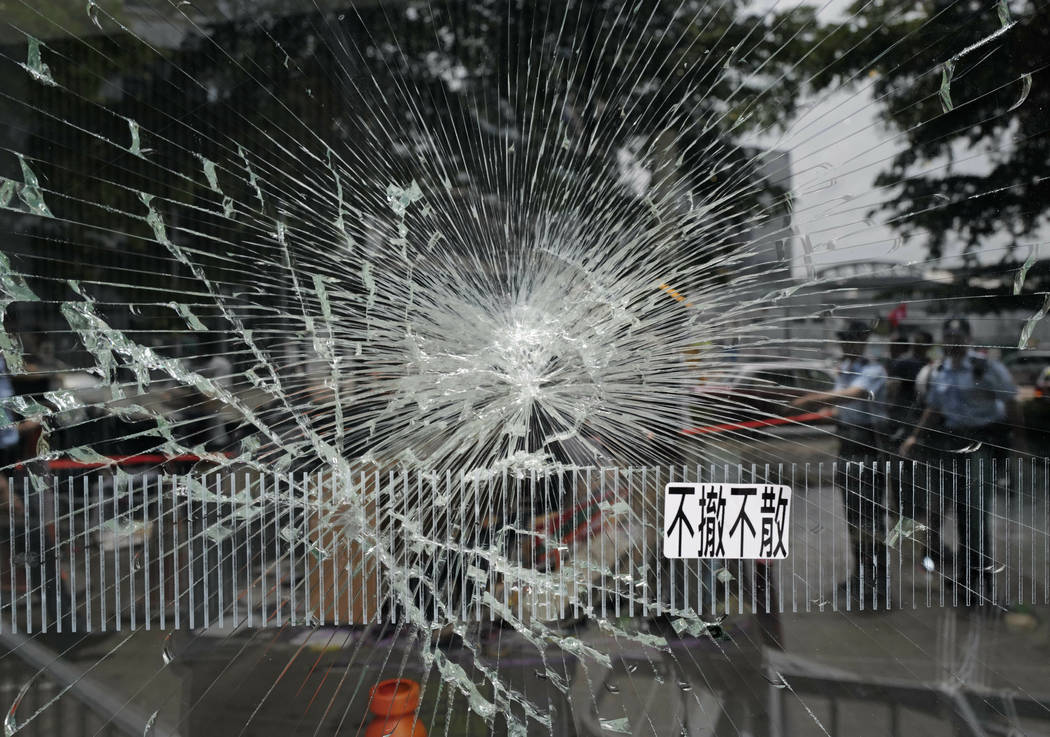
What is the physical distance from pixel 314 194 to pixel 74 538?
0.94 metres

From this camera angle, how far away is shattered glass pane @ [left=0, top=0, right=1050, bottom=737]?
1.38 m

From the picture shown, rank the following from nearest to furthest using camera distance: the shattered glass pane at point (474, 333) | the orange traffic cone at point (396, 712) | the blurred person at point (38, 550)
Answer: the orange traffic cone at point (396, 712)
the shattered glass pane at point (474, 333)
the blurred person at point (38, 550)

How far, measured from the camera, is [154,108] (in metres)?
1.36

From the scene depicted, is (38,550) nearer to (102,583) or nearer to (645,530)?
(102,583)

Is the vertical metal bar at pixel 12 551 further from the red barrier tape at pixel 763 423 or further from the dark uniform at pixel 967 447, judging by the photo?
the dark uniform at pixel 967 447

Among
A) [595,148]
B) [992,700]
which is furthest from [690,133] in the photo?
[992,700]

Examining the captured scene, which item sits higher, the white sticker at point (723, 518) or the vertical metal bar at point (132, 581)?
the white sticker at point (723, 518)

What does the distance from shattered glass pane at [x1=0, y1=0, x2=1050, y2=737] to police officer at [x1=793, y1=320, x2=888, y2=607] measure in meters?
0.01

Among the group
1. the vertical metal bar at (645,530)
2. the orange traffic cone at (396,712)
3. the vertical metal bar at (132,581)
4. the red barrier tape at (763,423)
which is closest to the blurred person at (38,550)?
the vertical metal bar at (132,581)

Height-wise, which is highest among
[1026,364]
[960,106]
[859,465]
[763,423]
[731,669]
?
[960,106]

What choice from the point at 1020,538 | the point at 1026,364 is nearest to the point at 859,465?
the point at 1020,538

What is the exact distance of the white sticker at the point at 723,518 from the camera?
147cm

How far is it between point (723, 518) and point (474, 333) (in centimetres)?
70

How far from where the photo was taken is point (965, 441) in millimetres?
1656
